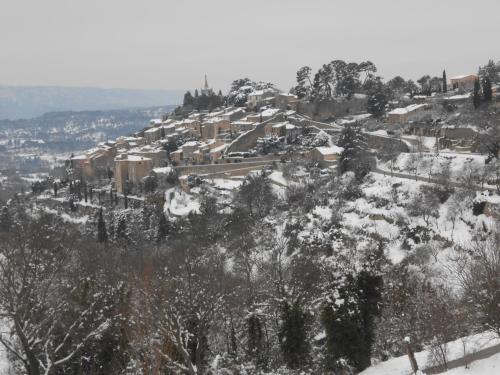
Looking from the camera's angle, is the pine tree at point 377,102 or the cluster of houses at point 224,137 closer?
the cluster of houses at point 224,137

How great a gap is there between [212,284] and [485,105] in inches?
1353

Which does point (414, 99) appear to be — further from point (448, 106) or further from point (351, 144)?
point (351, 144)

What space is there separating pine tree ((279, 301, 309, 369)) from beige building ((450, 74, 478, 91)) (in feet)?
145

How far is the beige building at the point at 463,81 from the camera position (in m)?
52.8

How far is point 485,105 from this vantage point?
41.2 meters

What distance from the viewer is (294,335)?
1552 cm

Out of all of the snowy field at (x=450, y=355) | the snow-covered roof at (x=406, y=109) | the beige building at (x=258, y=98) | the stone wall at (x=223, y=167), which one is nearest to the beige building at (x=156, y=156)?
the stone wall at (x=223, y=167)

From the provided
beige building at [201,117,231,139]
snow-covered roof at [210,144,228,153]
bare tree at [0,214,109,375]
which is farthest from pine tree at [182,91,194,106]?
bare tree at [0,214,109,375]

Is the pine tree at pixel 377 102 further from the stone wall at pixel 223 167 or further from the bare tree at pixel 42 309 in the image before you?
the bare tree at pixel 42 309

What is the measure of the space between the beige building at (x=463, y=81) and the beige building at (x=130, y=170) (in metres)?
34.5

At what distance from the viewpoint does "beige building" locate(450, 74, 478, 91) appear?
5278 cm

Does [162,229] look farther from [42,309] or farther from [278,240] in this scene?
[42,309]

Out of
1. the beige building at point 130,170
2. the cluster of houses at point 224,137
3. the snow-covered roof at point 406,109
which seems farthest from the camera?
the beige building at point 130,170

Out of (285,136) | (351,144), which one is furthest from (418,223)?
(285,136)
